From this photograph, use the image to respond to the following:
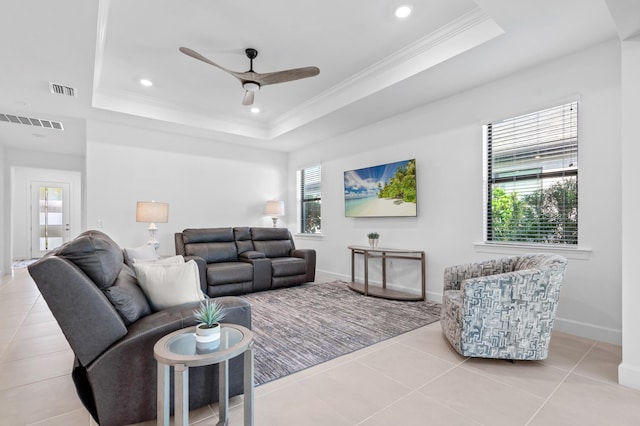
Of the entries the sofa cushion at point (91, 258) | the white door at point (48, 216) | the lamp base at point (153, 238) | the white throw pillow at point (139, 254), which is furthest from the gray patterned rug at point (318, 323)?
the white door at point (48, 216)

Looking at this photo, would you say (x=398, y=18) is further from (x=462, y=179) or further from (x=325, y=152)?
(x=325, y=152)

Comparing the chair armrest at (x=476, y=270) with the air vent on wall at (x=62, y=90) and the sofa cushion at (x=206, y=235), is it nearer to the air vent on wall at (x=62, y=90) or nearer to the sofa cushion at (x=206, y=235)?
the sofa cushion at (x=206, y=235)

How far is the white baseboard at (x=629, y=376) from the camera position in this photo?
210 centimetres

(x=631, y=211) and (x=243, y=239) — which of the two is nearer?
(x=631, y=211)

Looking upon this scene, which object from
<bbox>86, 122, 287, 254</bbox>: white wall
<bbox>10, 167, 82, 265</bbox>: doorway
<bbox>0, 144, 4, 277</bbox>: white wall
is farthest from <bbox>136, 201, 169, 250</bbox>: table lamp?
<bbox>10, 167, 82, 265</bbox>: doorway

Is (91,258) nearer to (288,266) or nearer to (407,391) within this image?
(407,391)

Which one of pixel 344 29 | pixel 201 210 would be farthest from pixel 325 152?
pixel 344 29

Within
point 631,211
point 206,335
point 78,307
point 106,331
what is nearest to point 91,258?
point 78,307

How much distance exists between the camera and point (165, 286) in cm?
204

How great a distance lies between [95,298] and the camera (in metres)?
1.58

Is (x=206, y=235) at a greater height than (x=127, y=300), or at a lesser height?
greater

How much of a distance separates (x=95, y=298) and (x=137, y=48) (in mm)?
3065

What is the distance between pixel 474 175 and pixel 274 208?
152 inches

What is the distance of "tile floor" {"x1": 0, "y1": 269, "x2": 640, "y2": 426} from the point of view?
181 cm
